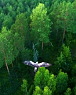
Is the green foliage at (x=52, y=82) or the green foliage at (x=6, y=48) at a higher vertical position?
the green foliage at (x=6, y=48)

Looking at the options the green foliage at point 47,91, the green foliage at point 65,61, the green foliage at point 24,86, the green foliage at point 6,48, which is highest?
the green foliage at point 6,48

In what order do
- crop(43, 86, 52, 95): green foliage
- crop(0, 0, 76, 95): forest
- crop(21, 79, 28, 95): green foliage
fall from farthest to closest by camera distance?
crop(21, 79, 28, 95): green foliage, crop(0, 0, 76, 95): forest, crop(43, 86, 52, 95): green foliage

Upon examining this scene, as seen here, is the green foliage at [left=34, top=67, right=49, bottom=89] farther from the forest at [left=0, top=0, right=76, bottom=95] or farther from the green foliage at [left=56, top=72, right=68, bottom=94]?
the green foliage at [left=56, top=72, right=68, bottom=94]

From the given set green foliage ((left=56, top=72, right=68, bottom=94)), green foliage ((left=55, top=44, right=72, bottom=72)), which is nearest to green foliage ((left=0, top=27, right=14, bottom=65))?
green foliage ((left=55, top=44, right=72, bottom=72))

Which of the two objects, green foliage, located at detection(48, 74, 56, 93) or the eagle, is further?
the eagle

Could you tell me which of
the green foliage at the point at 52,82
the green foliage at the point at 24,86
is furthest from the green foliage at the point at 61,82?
the green foliage at the point at 24,86

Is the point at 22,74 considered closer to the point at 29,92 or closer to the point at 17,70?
the point at 17,70

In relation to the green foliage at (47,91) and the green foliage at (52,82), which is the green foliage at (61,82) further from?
the green foliage at (47,91)

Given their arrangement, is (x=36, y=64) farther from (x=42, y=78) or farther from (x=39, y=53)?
(x=42, y=78)
